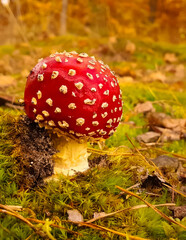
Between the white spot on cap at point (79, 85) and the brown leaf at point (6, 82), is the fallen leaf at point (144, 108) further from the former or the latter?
the brown leaf at point (6, 82)

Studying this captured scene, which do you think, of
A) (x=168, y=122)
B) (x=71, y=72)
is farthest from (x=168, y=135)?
(x=71, y=72)

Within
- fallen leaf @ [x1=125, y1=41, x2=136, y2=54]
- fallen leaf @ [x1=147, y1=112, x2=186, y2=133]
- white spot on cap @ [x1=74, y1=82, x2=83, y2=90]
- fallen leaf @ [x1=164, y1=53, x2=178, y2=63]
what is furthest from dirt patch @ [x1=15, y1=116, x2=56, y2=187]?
fallen leaf @ [x1=164, y1=53, x2=178, y2=63]

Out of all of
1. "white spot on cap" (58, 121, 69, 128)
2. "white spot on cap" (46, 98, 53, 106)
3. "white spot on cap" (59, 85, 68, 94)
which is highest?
"white spot on cap" (59, 85, 68, 94)

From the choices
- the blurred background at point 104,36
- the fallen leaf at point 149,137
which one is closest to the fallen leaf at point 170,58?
the blurred background at point 104,36

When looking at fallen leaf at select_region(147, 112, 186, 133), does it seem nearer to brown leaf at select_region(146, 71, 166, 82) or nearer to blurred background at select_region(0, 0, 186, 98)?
blurred background at select_region(0, 0, 186, 98)

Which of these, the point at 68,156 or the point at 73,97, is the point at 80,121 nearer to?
the point at 73,97

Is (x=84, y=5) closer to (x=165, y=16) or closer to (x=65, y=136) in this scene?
(x=165, y=16)
